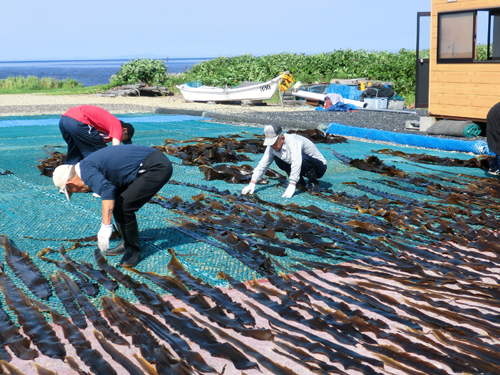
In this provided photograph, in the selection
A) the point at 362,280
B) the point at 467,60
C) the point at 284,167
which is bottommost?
the point at 362,280

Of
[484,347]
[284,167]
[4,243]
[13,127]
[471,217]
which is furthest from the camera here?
[13,127]

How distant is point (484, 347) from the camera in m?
2.83

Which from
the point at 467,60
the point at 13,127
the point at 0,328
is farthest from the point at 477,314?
the point at 13,127

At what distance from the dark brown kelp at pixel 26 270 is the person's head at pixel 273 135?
9.42 ft

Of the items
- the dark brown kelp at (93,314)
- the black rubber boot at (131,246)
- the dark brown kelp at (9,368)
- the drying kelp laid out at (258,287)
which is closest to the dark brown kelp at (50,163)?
the drying kelp laid out at (258,287)

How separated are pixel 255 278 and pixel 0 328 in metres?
1.70

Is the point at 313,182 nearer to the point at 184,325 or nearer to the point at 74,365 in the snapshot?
the point at 184,325

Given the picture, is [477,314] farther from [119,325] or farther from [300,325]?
[119,325]

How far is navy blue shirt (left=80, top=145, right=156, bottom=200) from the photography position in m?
3.80

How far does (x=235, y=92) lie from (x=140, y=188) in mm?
19738

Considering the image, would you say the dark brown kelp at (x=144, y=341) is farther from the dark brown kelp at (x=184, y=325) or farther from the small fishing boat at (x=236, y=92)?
the small fishing boat at (x=236, y=92)

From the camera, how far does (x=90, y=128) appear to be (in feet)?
20.2

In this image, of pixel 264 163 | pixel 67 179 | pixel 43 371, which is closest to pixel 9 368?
pixel 43 371

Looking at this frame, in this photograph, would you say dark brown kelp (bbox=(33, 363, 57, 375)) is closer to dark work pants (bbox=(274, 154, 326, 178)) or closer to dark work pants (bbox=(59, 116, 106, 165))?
dark work pants (bbox=(59, 116, 106, 165))
